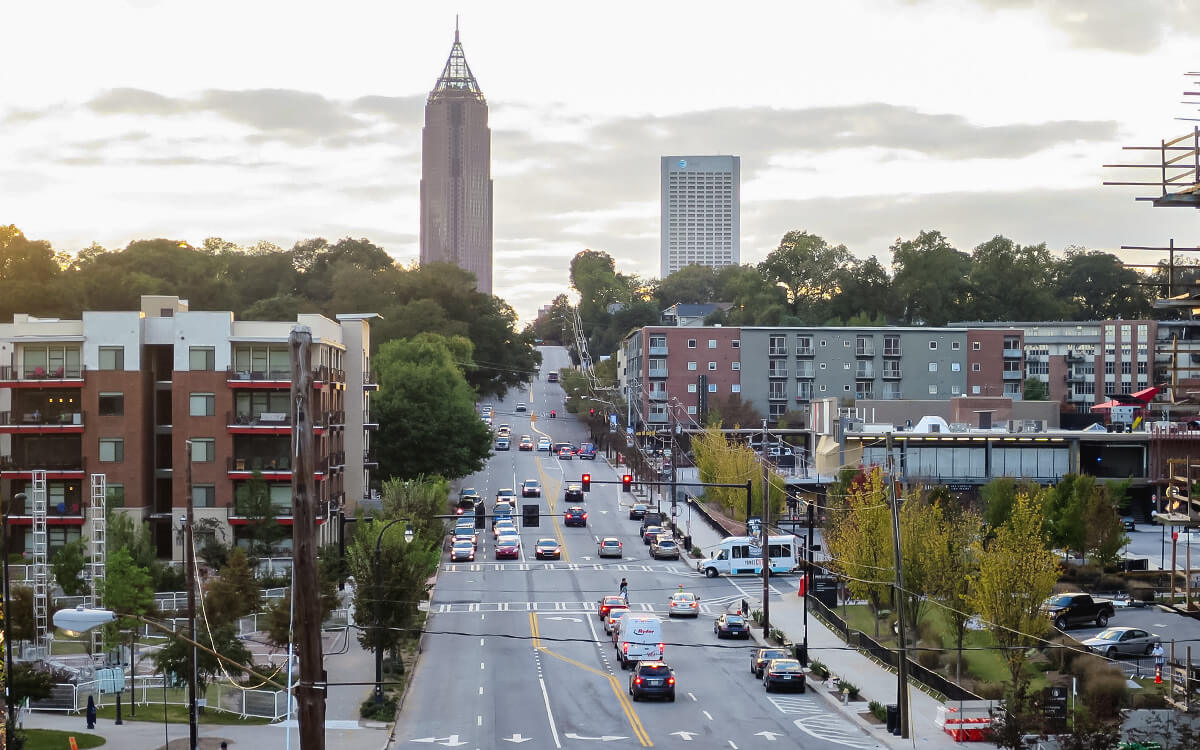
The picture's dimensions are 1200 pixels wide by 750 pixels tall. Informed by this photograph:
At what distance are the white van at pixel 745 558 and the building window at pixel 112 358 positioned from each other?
3615 cm

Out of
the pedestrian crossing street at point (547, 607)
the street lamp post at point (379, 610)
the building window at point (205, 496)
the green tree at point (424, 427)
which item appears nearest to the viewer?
the street lamp post at point (379, 610)

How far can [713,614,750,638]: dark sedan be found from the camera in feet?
186

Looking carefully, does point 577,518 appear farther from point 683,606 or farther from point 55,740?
point 55,740

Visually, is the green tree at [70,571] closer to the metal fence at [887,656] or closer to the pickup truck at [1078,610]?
the metal fence at [887,656]

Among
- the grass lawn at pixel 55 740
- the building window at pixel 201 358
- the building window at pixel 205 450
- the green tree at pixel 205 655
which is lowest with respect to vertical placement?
the grass lawn at pixel 55 740

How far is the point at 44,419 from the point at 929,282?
145m

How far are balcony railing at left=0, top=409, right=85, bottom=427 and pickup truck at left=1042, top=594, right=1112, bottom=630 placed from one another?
53572mm

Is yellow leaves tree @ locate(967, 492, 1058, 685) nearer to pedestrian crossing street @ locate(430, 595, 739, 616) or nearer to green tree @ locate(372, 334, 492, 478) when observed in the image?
pedestrian crossing street @ locate(430, 595, 739, 616)

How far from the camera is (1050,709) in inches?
1489

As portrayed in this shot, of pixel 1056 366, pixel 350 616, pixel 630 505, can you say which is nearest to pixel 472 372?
pixel 630 505

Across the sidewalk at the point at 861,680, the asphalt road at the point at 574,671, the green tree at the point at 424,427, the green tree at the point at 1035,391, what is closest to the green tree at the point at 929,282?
the green tree at the point at 1035,391

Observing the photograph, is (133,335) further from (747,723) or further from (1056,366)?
(1056,366)

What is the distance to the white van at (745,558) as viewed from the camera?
76000mm

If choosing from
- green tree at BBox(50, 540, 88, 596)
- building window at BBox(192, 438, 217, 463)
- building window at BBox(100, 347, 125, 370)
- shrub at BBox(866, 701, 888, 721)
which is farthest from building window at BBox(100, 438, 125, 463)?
shrub at BBox(866, 701, 888, 721)
